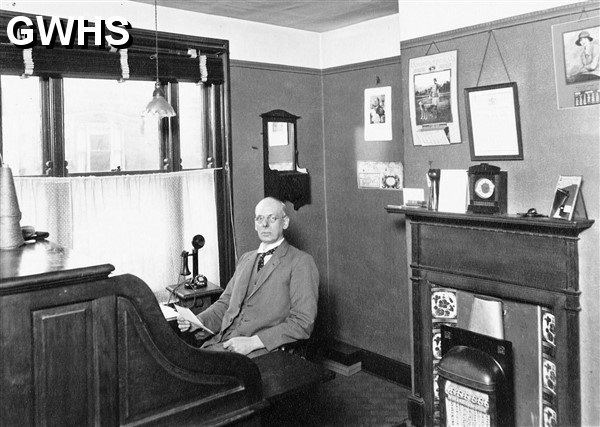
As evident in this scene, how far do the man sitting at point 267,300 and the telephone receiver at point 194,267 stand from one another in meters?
0.61

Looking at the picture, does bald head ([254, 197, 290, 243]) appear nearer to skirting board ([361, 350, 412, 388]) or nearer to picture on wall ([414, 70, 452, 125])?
picture on wall ([414, 70, 452, 125])

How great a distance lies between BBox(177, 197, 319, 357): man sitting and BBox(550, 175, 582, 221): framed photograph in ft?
4.80

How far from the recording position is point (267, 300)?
3.58 m

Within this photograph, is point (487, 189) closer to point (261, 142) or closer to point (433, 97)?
A: point (433, 97)

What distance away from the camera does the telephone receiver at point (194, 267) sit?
14.5 ft

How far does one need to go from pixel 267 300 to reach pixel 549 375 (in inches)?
67.5

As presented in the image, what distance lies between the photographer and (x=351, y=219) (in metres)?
5.42

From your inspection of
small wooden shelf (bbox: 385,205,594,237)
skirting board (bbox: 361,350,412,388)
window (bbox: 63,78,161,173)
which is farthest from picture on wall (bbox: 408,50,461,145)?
skirting board (bbox: 361,350,412,388)

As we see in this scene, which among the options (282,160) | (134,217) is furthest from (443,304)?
(134,217)

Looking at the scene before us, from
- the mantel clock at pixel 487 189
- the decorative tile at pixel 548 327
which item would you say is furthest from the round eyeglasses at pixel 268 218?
the decorative tile at pixel 548 327

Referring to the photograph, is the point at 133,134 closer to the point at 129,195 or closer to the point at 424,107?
the point at 129,195

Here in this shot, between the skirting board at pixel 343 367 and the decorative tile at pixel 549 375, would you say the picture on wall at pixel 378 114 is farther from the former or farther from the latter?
the decorative tile at pixel 549 375

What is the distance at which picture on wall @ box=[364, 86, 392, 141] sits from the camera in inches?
197

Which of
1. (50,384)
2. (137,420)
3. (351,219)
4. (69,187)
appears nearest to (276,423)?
(137,420)
